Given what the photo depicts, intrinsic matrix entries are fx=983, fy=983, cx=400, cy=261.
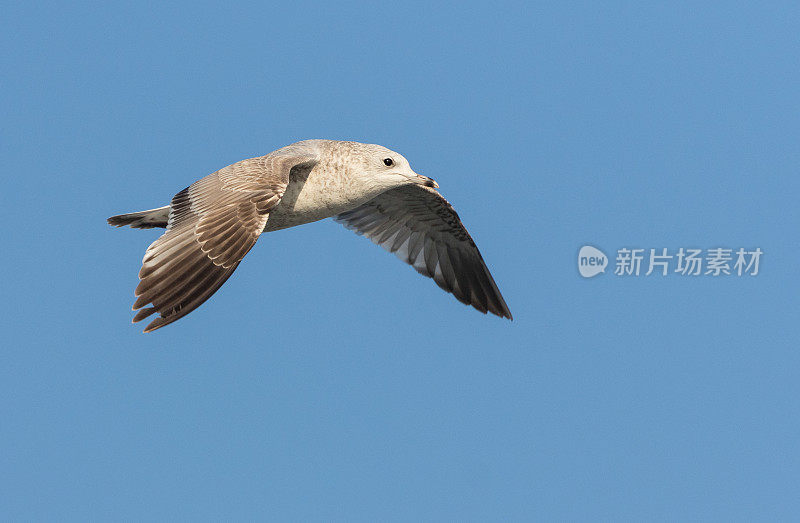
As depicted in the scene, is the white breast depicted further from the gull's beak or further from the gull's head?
the gull's beak

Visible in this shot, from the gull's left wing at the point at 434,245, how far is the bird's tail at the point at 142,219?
2.38 meters

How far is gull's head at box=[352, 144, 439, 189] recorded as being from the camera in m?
10.1

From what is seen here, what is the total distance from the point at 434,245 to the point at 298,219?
2701 mm

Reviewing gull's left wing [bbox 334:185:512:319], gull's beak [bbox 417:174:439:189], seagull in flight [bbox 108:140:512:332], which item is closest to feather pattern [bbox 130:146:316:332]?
seagull in flight [bbox 108:140:512:332]

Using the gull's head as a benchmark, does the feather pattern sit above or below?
below

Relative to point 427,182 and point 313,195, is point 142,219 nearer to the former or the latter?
point 313,195

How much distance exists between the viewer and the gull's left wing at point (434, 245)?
12094 mm

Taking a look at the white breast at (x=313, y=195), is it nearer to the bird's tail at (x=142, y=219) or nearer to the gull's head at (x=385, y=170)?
the gull's head at (x=385, y=170)

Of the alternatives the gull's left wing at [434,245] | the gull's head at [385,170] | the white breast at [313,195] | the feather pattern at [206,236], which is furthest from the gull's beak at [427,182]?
the gull's left wing at [434,245]

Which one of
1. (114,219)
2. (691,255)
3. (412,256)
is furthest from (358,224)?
(691,255)

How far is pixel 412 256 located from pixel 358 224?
0.79 m

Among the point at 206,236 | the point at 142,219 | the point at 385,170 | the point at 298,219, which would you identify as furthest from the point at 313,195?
the point at 142,219

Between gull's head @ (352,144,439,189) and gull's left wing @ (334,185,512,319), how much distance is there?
176 cm

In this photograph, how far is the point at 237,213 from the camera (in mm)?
8734
